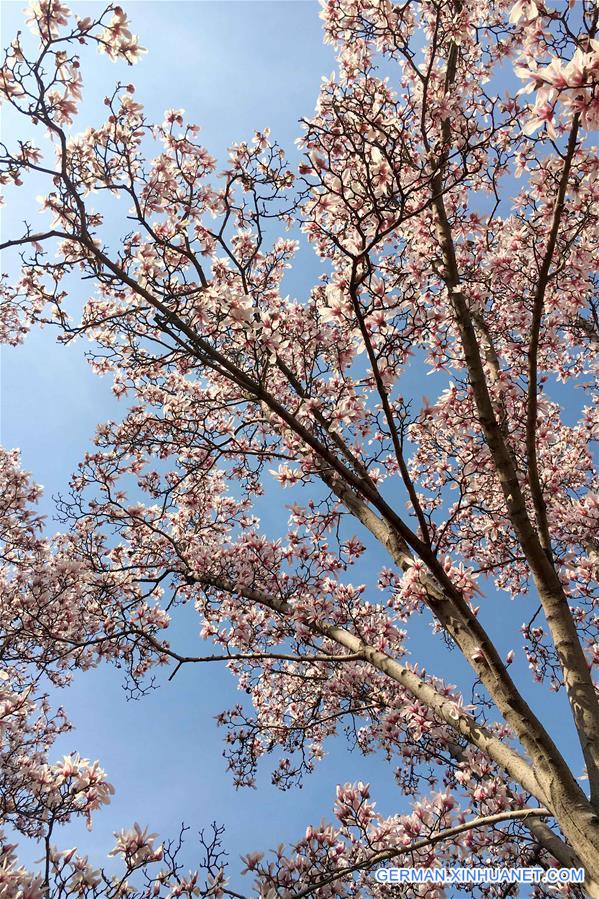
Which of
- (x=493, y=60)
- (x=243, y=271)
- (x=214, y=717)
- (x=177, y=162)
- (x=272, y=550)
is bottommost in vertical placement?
(x=214, y=717)

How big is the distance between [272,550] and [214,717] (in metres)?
2.70

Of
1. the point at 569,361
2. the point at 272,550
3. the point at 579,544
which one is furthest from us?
the point at 569,361

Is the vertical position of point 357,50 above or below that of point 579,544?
above

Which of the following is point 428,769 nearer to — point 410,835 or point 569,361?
point 410,835

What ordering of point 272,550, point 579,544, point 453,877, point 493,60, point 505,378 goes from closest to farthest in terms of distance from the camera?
point 453,877
point 505,378
point 272,550
point 493,60
point 579,544

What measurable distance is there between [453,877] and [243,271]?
231 inches

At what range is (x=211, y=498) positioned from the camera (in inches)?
319

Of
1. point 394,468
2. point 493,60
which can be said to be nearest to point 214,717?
point 394,468

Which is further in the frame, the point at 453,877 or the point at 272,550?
the point at 272,550

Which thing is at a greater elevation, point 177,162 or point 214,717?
point 177,162

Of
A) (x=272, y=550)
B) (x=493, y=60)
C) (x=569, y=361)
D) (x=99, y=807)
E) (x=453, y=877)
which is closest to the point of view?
(x=99, y=807)

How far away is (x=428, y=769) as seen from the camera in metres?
6.88

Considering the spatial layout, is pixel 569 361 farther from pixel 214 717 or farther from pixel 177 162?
pixel 214 717

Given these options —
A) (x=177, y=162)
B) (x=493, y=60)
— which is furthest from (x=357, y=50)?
(x=177, y=162)
